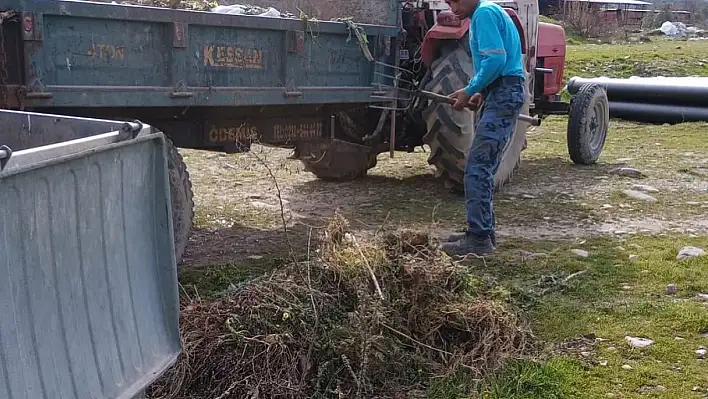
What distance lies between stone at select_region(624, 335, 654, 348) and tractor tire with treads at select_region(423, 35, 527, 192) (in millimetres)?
2911

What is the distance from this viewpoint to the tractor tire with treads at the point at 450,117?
21.8 ft

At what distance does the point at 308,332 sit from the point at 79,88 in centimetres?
159

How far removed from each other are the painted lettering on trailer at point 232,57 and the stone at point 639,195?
375cm

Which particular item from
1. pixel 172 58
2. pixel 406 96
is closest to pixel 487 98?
pixel 406 96

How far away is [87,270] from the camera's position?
2.29 meters

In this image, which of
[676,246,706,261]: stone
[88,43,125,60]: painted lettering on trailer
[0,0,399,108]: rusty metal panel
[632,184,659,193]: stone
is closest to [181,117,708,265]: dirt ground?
[632,184,659,193]: stone

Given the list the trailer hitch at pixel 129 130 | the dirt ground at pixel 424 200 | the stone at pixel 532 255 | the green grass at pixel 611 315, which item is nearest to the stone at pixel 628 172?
the dirt ground at pixel 424 200

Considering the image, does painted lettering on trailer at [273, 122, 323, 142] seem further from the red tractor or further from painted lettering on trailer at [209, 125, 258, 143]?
the red tractor

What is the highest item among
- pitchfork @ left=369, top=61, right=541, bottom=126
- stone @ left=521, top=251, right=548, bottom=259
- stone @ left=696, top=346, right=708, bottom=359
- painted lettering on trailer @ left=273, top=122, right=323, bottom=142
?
pitchfork @ left=369, top=61, right=541, bottom=126

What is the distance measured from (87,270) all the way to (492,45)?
3.51m

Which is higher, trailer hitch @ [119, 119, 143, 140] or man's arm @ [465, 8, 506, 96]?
man's arm @ [465, 8, 506, 96]

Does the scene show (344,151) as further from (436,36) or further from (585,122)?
(585,122)

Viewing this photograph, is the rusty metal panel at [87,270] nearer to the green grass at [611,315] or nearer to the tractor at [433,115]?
the green grass at [611,315]

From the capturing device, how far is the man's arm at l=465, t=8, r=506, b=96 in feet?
17.3
